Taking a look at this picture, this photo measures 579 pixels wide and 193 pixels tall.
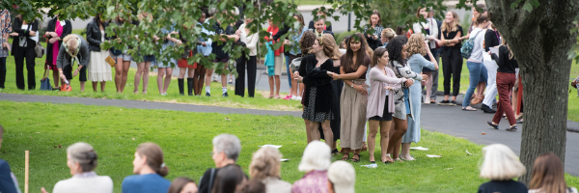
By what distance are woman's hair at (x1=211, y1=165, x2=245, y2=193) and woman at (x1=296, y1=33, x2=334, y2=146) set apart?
4.00m

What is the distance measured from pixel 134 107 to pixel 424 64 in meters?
6.50

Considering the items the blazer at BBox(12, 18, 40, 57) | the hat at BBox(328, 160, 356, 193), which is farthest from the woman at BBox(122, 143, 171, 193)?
the blazer at BBox(12, 18, 40, 57)

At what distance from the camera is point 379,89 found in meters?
8.03

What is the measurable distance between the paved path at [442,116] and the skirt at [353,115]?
2.86m

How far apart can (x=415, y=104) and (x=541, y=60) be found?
259cm

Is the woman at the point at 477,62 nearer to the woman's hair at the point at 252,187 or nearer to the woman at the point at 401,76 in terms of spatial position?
the woman at the point at 401,76

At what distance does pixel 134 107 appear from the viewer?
42.2ft

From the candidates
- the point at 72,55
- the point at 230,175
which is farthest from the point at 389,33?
the point at 72,55

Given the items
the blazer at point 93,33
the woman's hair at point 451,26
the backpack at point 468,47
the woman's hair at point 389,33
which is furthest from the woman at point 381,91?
the blazer at point 93,33

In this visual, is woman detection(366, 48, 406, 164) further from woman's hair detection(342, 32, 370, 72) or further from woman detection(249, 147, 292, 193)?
woman detection(249, 147, 292, 193)

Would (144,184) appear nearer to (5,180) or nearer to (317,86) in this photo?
(5,180)

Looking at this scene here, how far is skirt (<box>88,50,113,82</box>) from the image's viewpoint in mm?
14430

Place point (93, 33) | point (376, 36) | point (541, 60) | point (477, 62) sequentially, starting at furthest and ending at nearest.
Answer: point (93, 33)
point (477, 62)
point (376, 36)
point (541, 60)

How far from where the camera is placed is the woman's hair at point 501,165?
4.39 m
